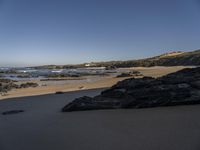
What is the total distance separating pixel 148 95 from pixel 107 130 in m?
2.50

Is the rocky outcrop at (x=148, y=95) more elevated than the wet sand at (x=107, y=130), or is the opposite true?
the rocky outcrop at (x=148, y=95)

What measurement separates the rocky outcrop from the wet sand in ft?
1.17

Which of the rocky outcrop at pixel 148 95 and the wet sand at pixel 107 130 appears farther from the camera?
the rocky outcrop at pixel 148 95

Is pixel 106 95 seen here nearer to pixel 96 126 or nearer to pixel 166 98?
pixel 166 98

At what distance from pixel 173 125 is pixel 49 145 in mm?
2228

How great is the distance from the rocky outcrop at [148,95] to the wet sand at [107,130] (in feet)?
1.17

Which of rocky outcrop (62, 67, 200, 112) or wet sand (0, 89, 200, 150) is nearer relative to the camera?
wet sand (0, 89, 200, 150)

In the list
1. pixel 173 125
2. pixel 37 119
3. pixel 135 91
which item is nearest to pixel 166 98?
pixel 135 91

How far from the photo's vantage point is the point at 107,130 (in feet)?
16.6

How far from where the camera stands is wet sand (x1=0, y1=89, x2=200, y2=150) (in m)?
4.25

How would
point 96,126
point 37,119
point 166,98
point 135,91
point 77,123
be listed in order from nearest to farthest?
point 96,126 → point 77,123 → point 37,119 → point 166,98 → point 135,91

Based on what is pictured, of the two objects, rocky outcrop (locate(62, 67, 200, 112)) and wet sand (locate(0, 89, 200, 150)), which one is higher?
rocky outcrop (locate(62, 67, 200, 112))

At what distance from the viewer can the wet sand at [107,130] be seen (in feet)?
14.0

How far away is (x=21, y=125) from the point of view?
5965mm
